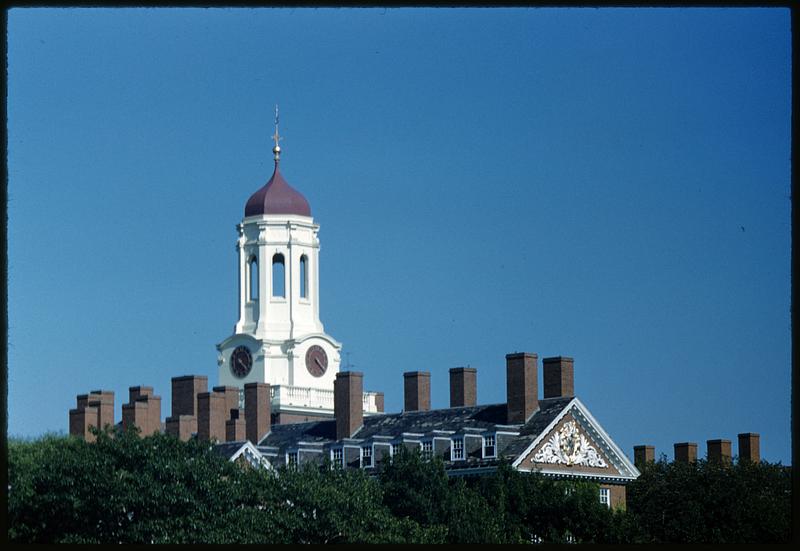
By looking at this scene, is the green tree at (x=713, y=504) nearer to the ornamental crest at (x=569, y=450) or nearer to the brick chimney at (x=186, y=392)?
the ornamental crest at (x=569, y=450)

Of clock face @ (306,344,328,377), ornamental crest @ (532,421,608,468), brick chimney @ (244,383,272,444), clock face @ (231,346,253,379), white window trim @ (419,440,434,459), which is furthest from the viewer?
clock face @ (231,346,253,379)

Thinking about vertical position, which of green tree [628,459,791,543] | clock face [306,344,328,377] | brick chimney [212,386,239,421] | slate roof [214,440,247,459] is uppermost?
clock face [306,344,328,377]

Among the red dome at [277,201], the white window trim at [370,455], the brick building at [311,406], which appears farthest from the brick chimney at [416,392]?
the red dome at [277,201]

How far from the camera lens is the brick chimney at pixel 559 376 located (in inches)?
2499

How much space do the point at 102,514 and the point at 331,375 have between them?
1725 inches

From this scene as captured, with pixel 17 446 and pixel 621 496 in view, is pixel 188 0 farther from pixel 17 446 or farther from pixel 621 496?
pixel 621 496

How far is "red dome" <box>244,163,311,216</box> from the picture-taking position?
9088 cm

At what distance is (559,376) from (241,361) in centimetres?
3015

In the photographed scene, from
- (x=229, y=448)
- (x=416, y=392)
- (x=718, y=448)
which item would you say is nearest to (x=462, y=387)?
(x=416, y=392)

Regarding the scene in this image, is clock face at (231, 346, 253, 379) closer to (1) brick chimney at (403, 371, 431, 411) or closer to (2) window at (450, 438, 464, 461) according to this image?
(1) brick chimney at (403, 371, 431, 411)

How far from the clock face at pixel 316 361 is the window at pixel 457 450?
26.6 metres

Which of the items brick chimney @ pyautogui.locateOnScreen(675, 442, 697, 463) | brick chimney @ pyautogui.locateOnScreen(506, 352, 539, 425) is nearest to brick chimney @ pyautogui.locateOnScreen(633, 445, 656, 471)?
brick chimney @ pyautogui.locateOnScreen(675, 442, 697, 463)

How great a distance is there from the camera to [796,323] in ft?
29.1

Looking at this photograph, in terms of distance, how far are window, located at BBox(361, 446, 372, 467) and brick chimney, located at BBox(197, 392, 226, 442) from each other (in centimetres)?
730
